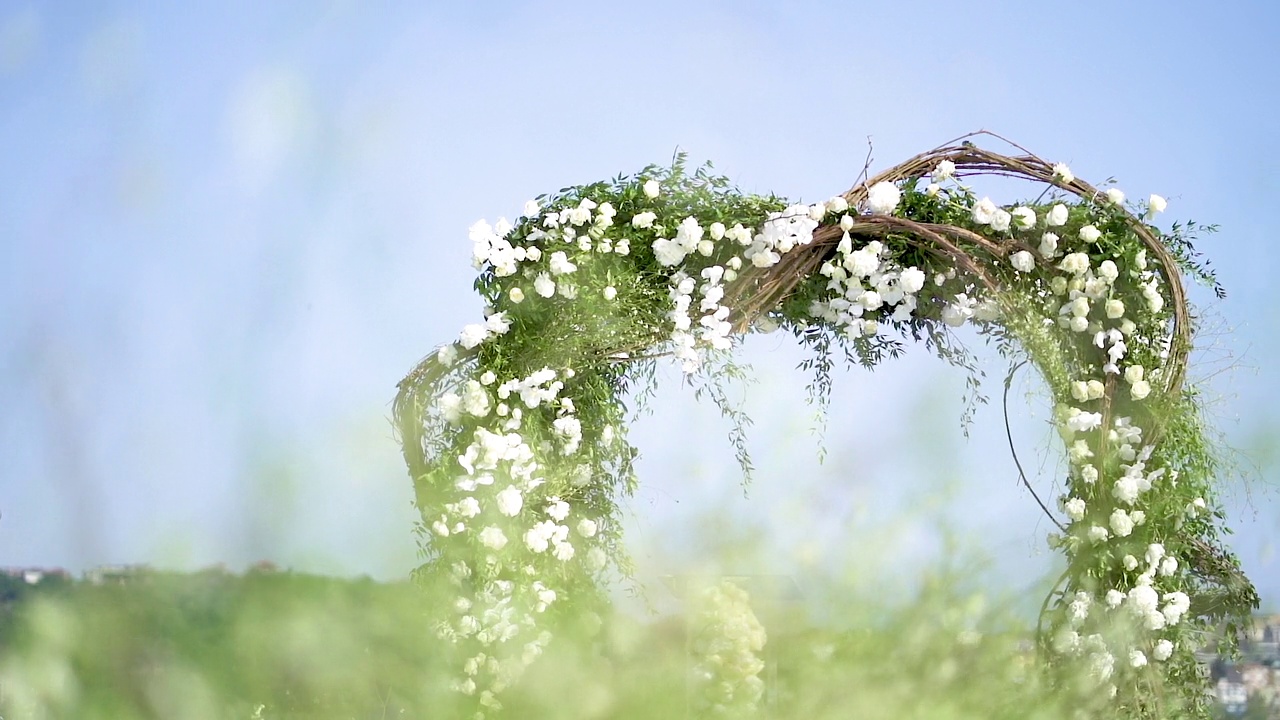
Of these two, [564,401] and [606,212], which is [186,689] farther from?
[606,212]

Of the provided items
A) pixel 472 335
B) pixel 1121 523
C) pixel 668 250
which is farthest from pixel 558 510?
pixel 1121 523

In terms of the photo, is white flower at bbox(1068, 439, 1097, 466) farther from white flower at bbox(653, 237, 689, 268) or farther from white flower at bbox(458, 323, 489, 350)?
white flower at bbox(458, 323, 489, 350)

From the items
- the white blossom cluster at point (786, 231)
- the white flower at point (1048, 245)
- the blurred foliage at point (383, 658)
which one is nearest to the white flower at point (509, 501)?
the blurred foliage at point (383, 658)

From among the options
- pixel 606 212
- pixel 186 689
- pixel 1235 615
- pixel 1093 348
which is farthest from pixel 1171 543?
pixel 186 689

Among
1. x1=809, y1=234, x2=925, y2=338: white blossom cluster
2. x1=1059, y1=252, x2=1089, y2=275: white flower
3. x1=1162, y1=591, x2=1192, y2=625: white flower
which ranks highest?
x1=809, y1=234, x2=925, y2=338: white blossom cluster

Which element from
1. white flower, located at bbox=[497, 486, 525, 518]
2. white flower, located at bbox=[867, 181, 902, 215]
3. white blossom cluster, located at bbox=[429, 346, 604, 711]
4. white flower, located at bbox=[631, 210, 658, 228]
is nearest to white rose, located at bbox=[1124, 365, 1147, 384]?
white flower, located at bbox=[867, 181, 902, 215]

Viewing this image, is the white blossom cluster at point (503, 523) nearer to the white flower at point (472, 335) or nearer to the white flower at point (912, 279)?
the white flower at point (472, 335)

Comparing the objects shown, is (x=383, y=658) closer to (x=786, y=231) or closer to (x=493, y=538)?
(x=493, y=538)
